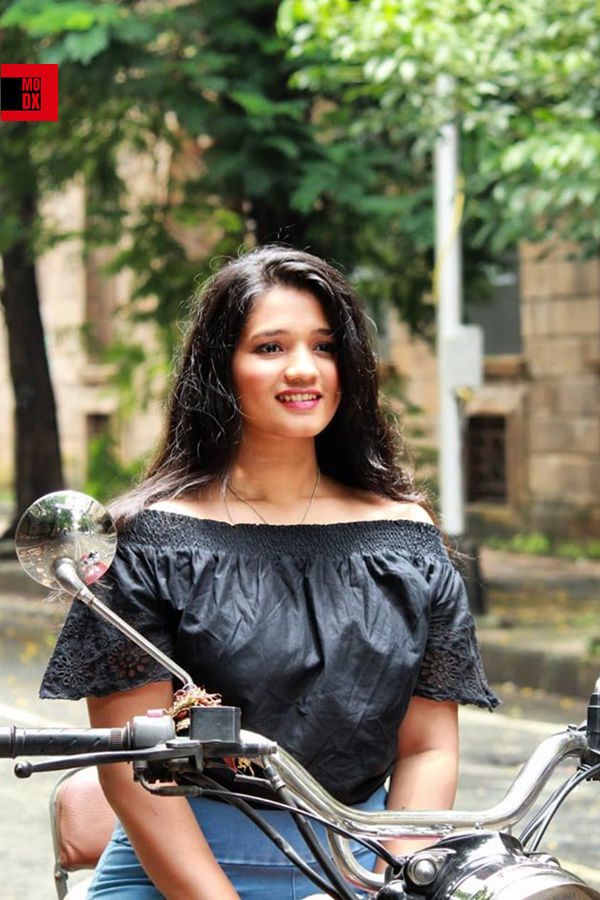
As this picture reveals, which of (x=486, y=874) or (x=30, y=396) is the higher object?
(x=30, y=396)

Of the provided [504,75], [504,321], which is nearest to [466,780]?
[504,75]

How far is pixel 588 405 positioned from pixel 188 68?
7.30m

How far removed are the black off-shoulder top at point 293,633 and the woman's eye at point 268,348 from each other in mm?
277

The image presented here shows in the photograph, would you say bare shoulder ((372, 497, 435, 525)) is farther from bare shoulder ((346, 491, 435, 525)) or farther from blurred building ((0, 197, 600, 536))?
blurred building ((0, 197, 600, 536))

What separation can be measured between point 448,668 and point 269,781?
83cm

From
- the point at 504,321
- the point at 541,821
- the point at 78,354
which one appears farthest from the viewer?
the point at 78,354

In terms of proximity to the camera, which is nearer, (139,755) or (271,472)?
(139,755)

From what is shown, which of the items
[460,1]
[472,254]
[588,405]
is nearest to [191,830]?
[460,1]

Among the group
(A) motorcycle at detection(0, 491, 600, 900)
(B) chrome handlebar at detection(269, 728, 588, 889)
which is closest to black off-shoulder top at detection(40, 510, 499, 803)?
(A) motorcycle at detection(0, 491, 600, 900)

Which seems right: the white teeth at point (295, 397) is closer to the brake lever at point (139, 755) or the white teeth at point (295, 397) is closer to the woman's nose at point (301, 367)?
the woman's nose at point (301, 367)

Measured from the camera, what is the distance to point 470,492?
64.5 feet

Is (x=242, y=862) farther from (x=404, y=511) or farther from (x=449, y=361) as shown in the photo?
(x=449, y=361)

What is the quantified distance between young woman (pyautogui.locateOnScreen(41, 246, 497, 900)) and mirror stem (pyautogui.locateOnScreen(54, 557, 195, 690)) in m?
0.48

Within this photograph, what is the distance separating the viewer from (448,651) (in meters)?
2.81
